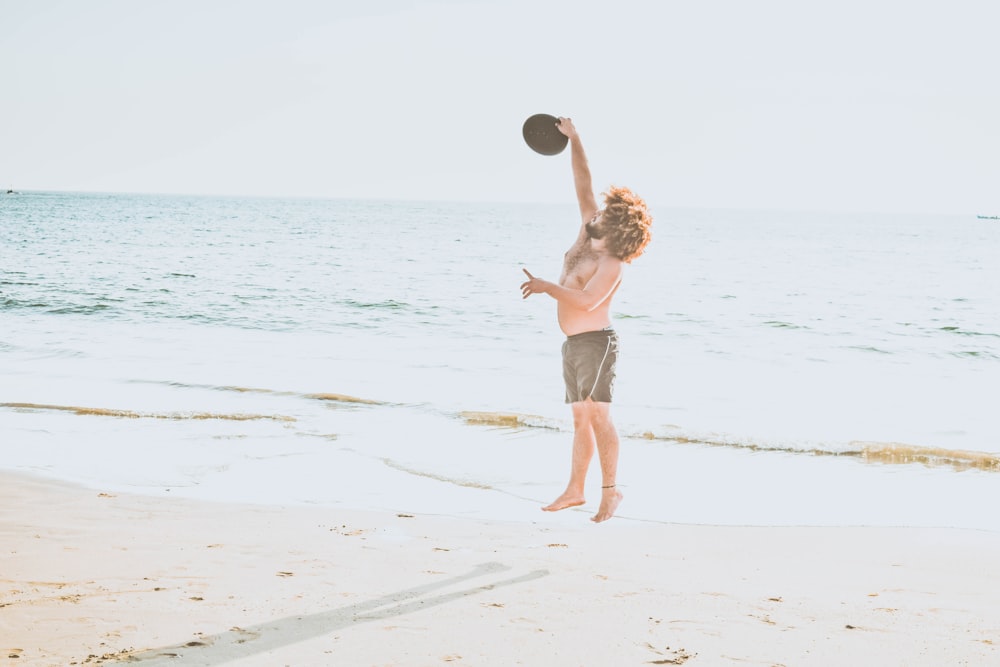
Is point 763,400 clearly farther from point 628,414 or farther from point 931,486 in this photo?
point 931,486

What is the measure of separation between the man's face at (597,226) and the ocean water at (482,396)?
110 inches

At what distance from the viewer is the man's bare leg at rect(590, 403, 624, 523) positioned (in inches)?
194

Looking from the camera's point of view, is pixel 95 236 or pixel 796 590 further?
pixel 95 236

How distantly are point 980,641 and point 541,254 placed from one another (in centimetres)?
4952

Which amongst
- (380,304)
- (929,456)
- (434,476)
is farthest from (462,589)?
(380,304)

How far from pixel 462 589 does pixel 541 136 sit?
7.91ft

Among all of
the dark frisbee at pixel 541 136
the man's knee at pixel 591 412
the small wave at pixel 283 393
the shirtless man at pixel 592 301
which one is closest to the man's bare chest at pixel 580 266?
the shirtless man at pixel 592 301

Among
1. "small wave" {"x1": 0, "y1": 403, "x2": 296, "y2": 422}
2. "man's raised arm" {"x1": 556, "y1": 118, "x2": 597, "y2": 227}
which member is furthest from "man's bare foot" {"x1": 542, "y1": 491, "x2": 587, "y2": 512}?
"small wave" {"x1": 0, "y1": 403, "x2": 296, "y2": 422}

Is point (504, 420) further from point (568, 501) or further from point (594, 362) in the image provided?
point (594, 362)

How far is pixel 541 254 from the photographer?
53.7m

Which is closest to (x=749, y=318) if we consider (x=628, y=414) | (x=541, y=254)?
(x=628, y=414)

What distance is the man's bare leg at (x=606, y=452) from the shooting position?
493cm

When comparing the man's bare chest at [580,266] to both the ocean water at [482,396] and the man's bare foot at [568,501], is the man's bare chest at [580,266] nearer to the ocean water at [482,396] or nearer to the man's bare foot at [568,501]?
the man's bare foot at [568,501]

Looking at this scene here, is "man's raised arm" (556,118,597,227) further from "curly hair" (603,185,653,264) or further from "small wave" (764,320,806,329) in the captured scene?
"small wave" (764,320,806,329)
